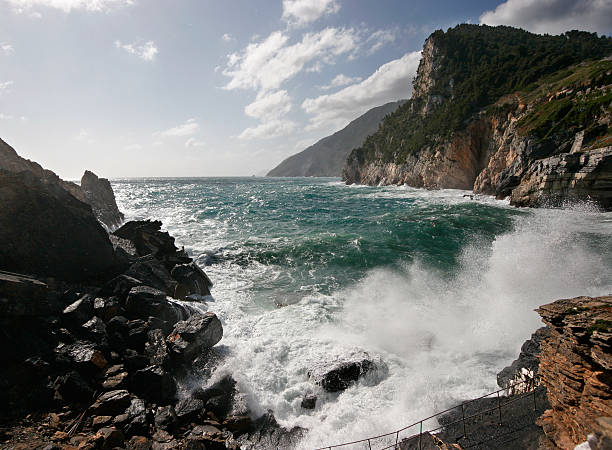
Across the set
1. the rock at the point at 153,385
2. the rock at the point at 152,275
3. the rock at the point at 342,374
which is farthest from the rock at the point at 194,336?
the rock at the point at 152,275

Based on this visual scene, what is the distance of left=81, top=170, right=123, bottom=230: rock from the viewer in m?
31.2

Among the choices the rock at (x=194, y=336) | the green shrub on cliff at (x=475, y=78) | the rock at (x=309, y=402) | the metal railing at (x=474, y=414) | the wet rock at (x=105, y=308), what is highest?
the green shrub on cliff at (x=475, y=78)

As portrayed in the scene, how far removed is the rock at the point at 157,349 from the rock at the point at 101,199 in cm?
2602

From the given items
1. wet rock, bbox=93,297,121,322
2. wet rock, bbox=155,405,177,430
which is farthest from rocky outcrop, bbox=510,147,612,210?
wet rock, bbox=93,297,121,322

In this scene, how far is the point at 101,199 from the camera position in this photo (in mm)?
36750

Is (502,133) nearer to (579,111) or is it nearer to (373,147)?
(579,111)

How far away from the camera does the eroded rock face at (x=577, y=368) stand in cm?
471

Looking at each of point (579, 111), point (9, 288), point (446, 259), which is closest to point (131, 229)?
point (9, 288)

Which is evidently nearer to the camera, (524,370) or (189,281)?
(524,370)

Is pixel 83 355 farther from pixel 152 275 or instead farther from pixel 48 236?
pixel 48 236

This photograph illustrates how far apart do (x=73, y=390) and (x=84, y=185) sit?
43.2 m

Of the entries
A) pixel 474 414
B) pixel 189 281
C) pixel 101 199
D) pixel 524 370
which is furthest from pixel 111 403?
pixel 101 199

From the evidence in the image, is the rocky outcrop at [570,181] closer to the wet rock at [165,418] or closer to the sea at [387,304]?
the sea at [387,304]

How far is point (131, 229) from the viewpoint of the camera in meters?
19.9
